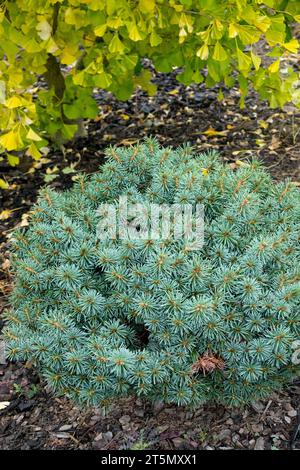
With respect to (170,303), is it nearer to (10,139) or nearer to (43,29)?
(10,139)

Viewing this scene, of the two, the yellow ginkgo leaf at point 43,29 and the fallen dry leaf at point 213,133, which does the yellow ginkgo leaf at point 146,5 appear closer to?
the yellow ginkgo leaf at point 43,29

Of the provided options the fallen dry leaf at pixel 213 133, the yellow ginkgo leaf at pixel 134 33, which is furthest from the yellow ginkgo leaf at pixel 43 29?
the fallen dry leaf at pixel 213 133

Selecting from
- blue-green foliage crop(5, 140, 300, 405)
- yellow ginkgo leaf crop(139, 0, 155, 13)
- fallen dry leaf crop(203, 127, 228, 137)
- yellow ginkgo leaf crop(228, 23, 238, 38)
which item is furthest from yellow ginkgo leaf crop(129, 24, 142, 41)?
fallen dry leaf crop(203, 127, 228, 137)

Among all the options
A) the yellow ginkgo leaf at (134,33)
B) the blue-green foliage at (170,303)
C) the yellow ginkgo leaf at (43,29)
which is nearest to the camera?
the blue-green foliage at (170,303)

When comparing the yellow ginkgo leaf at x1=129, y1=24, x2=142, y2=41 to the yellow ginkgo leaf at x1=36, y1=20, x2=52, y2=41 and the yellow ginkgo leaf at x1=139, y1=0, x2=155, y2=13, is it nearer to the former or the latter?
the yellow ginkgo leaf at x1=139, y1=0, x2=155, y2=13

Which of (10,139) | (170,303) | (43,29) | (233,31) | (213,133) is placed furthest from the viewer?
(213,133)

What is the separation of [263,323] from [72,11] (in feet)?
4.64

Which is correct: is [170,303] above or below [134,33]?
below

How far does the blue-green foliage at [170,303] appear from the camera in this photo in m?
1.65

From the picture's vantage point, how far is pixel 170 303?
5.34 feet

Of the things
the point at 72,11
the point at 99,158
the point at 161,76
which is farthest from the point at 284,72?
the point at 72,11

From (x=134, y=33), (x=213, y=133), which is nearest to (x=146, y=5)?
(x=134, y=33)

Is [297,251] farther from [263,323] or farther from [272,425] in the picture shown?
[272,425]
